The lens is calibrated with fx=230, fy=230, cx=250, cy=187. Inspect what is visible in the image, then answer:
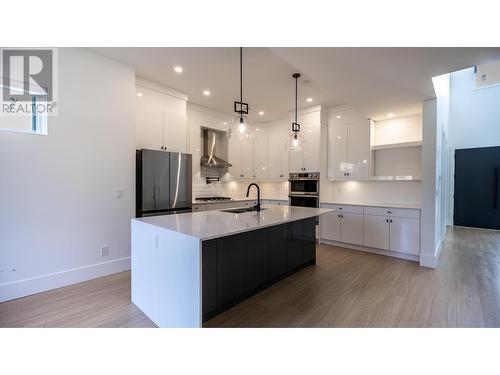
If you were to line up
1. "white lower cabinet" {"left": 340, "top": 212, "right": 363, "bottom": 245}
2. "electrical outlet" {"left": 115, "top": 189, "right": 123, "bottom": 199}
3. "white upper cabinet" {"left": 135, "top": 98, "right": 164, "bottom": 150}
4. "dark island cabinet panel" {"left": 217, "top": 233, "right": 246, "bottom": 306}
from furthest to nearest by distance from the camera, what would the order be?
1. "white lower cabinet" {"left": 340, "top": 212, "right": 363, "bottom": 245}
2. "white upper cabinet" {"left": 135, "top": 98, "right": 164, "bottom": 150}
3. "electrical outlet" {"left": 115, "top": 189, "right": 123, "bottom": 199}
4. "dark island cabinet panel" {"left": 217, "top": 233, "right": 246, "bottom": 306}

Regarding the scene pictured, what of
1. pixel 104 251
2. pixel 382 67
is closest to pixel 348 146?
pixel 382 67

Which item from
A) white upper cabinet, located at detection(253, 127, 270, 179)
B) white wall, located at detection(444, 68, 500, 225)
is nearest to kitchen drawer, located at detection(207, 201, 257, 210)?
white upper cabinet, located at detection(253, 127, 270, 179)

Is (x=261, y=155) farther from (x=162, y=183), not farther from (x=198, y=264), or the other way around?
(x=198, y=264)

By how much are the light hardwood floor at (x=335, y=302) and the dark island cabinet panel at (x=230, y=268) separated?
0.16m

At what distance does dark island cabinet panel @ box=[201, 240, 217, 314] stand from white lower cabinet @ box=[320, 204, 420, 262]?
3.16 meters

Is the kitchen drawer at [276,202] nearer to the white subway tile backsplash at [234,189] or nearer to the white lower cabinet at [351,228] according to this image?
the white subway tile backsplash at [234,189]

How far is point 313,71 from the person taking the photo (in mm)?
2666

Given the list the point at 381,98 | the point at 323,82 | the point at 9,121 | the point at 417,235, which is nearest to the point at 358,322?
the point at 417,235

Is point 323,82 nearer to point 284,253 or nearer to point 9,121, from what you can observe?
point 284,253

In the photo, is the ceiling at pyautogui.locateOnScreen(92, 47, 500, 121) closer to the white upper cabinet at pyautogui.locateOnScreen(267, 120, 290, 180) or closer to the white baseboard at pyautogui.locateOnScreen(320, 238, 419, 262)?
the white upper cabinet at pyautogui.locateOnScreen(267, 120, 290, 180)

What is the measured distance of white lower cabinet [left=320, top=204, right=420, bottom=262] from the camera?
3.69 metres

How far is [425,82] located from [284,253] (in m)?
2.70
